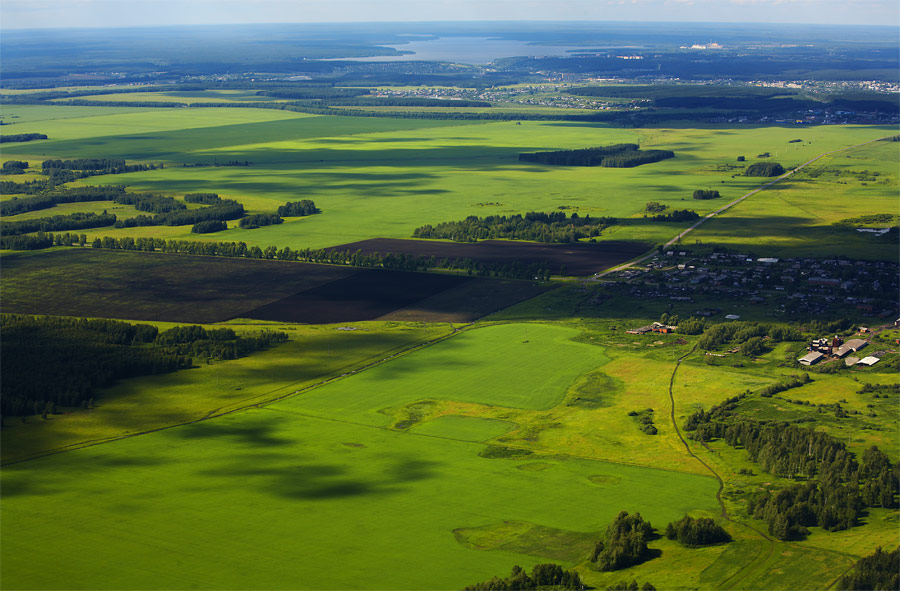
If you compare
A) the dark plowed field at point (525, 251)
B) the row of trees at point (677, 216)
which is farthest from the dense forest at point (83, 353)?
the row of trees at point (677, 216)

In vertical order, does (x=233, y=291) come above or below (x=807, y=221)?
below

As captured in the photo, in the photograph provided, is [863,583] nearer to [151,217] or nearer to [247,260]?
[247,260]

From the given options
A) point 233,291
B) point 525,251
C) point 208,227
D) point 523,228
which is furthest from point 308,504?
point 208,227

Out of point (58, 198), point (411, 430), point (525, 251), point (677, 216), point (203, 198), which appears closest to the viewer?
point (411, 430)

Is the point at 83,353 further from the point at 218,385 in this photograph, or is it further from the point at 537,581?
the point at 537,581

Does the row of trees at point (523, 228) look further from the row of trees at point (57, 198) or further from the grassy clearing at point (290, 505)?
the grassy clearing at point (290, 505)

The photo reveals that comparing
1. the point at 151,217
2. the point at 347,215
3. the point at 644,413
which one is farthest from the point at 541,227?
the point at 644,413
